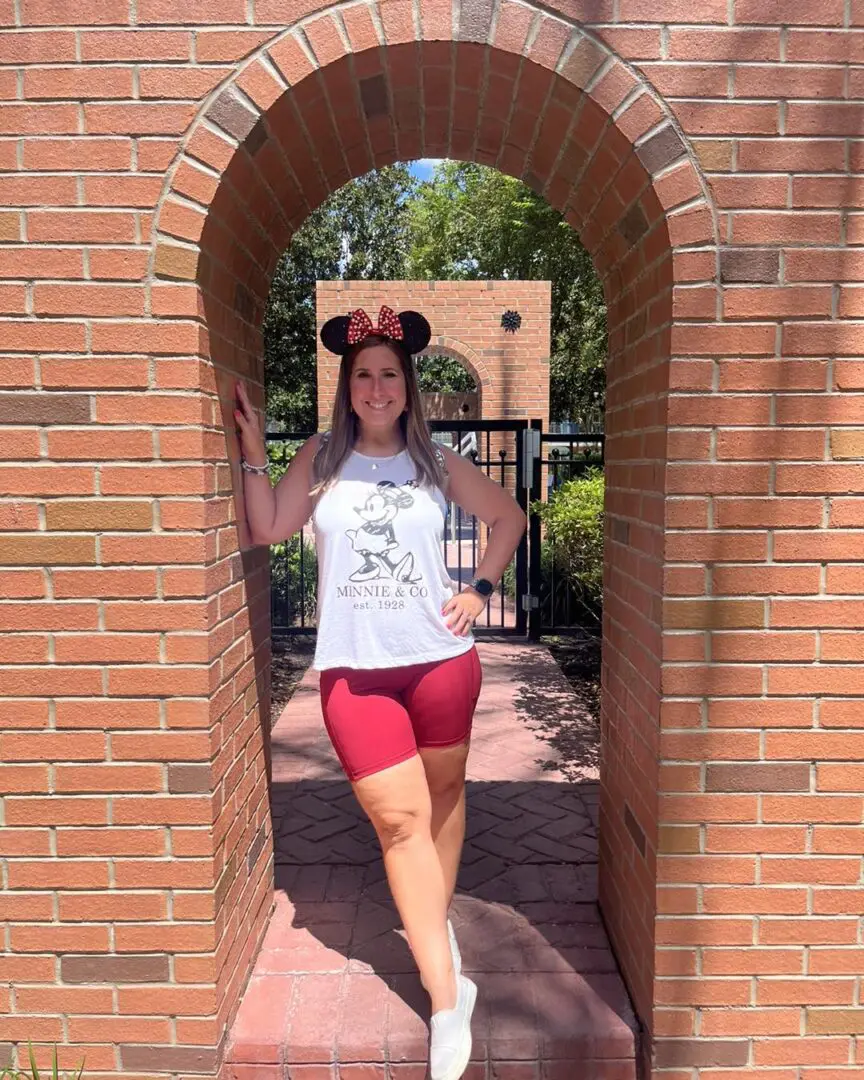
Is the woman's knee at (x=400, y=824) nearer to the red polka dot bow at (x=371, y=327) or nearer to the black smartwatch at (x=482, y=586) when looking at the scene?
the black smartwatch at (x=482, y=586)

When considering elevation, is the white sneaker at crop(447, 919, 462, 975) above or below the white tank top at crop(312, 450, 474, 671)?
below

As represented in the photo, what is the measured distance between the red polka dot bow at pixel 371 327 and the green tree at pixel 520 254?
1402 cm

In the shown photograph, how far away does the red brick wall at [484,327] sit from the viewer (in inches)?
424

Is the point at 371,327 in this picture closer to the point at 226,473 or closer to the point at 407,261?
the point at 226,473

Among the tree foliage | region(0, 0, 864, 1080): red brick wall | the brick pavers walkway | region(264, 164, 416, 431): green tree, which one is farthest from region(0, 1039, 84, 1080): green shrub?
region(264, 164, 416, 431): green tree

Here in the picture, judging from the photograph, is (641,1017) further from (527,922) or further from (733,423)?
(733,423)

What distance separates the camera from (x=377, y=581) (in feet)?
7.09

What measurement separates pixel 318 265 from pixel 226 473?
832 inches

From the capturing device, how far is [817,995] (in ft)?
6.81

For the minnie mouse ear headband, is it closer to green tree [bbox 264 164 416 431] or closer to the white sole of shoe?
the white sole of shoe

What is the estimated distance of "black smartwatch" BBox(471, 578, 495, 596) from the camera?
2.40m

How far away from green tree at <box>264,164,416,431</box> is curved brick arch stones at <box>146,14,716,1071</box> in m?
19.0

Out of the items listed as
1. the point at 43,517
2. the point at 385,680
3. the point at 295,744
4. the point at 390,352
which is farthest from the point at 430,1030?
the point at 295,744

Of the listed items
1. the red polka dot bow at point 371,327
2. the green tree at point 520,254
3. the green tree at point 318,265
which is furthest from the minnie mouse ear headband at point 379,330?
the green tree at point 318,265
